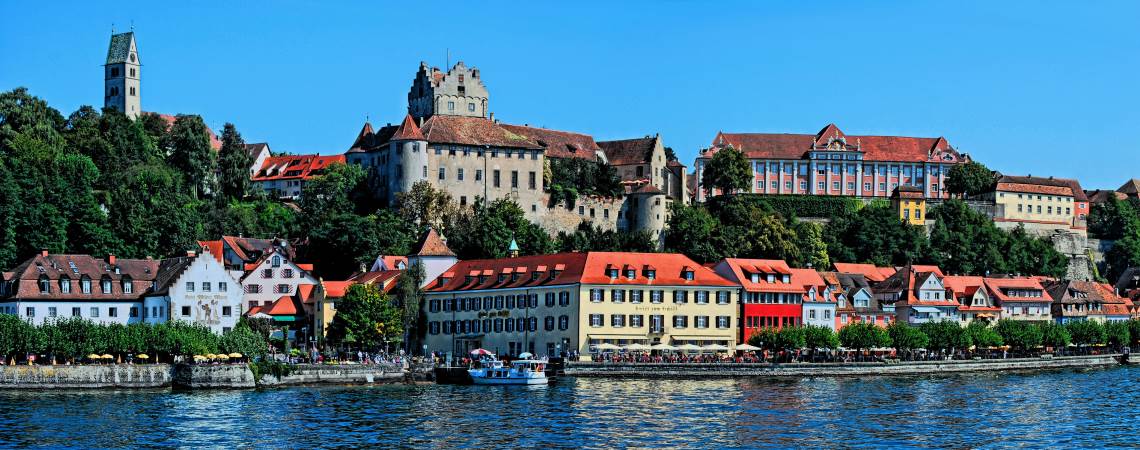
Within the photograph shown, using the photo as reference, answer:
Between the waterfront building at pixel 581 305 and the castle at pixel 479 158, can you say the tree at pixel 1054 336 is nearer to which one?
the waterfront building at pixel 581 305

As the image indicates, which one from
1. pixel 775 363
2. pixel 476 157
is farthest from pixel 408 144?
pixel 775 363

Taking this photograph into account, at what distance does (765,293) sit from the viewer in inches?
4158

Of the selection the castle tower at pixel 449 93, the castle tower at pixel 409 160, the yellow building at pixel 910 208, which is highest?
the castle tower at pixel 449 93

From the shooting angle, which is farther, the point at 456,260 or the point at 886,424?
the point at 456,260

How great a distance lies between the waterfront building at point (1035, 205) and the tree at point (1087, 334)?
123ft

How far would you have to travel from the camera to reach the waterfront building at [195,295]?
9488 cm

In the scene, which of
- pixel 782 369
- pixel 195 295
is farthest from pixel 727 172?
pixel 195 295

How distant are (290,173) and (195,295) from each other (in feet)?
203

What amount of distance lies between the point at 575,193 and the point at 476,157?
8992 millimetres

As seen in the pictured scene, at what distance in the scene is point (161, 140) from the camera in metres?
142

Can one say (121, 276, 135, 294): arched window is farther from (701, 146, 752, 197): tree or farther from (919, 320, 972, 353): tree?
(701, 146, 752, 197): tree

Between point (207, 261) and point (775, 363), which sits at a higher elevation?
point (207, 261)

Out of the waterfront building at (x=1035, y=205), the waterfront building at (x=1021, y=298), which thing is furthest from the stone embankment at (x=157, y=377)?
the waterfront building at (x=1035, y=205)

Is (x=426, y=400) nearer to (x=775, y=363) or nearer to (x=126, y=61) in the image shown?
(x=775, y=363)
